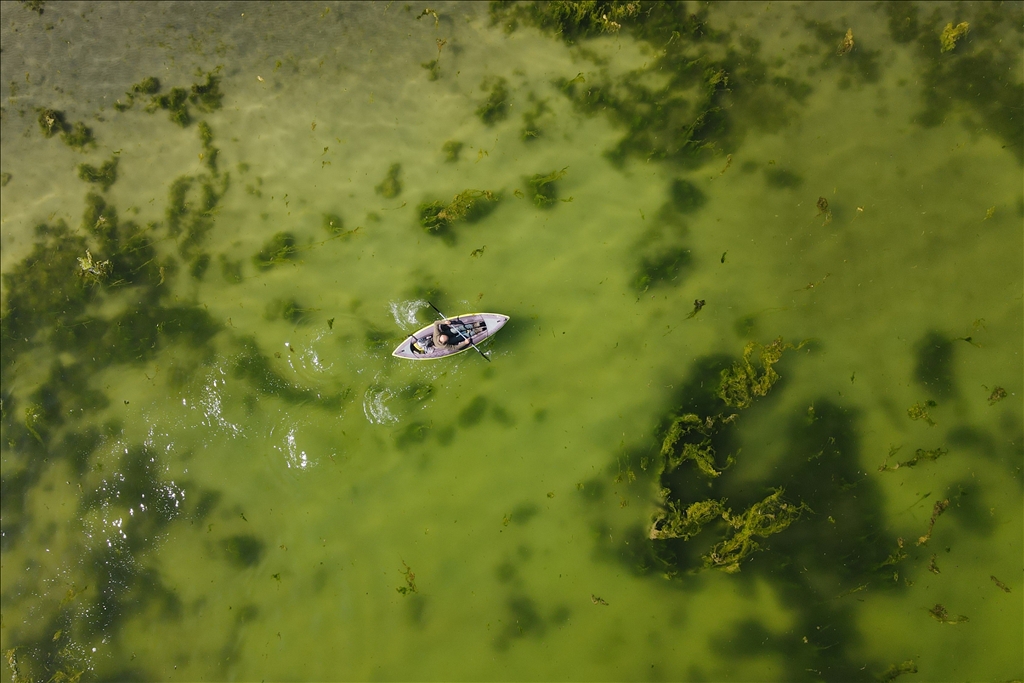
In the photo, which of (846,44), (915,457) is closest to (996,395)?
(915,457)

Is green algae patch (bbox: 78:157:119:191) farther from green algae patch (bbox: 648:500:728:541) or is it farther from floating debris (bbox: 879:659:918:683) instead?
floating debris (bbox: 879:659:918:683)

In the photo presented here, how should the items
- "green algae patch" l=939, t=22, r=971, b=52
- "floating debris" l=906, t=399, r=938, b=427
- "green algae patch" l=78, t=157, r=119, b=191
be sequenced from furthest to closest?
"green algae patch" l=78, t=157, r=119, b=191 < "green algae patch" l=939, t=22, r=971, b=52 < "floating debris" l=906, t=399, r=938, b=427

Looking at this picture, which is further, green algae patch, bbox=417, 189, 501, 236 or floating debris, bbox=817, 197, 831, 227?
green algae patch, bbox=417, 189, 501, 236

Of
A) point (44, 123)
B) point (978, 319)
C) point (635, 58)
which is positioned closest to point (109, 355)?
point (44, 123)

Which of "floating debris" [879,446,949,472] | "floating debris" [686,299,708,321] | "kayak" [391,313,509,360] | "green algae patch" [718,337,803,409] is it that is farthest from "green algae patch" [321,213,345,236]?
"floating debris" [879,446,949,472]

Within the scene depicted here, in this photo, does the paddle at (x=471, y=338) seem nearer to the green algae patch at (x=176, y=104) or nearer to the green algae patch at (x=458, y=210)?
the green algae patch at (x=458, y=210)

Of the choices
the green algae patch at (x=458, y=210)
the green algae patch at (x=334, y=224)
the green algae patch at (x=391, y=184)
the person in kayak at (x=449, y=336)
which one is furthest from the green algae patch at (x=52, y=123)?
the person in kayak at (x=449, y=336)
